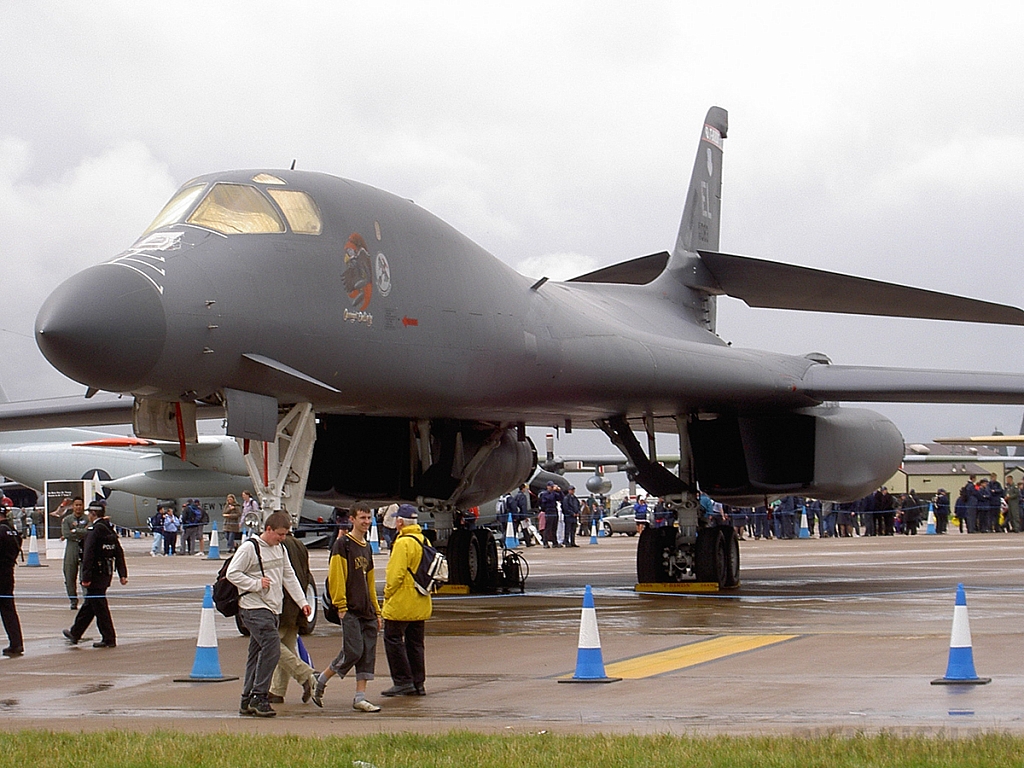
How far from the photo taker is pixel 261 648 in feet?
27.4

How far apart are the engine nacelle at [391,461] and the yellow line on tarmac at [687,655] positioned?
6.14m

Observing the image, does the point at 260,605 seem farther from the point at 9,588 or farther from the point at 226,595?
the point at 9,588

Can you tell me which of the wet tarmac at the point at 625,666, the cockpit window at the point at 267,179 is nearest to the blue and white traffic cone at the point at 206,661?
the wet tarmac at the point at 625,666

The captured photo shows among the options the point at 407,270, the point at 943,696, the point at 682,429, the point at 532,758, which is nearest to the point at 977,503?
the point at 682,429

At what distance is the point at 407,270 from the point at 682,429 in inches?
271

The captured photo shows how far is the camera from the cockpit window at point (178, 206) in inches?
463

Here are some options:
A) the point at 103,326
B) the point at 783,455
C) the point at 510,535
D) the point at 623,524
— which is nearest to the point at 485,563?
the point at 783,455

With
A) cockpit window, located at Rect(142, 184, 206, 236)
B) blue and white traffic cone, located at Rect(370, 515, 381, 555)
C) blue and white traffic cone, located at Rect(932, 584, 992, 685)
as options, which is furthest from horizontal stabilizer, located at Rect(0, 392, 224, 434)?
blue and white traffic cone, located at Rect(370, 515, 381, 555)

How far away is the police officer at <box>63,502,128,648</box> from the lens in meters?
12.6

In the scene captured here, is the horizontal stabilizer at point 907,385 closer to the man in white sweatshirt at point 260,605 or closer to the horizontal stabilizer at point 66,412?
the horizontal stabilizer at point 66,412

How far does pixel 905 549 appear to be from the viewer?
30375 millimetres

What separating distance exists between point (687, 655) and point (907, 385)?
800 centimetres

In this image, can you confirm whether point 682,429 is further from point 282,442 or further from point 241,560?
point 241,560

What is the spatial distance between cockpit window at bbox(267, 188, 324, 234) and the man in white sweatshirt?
4085 millimetres
